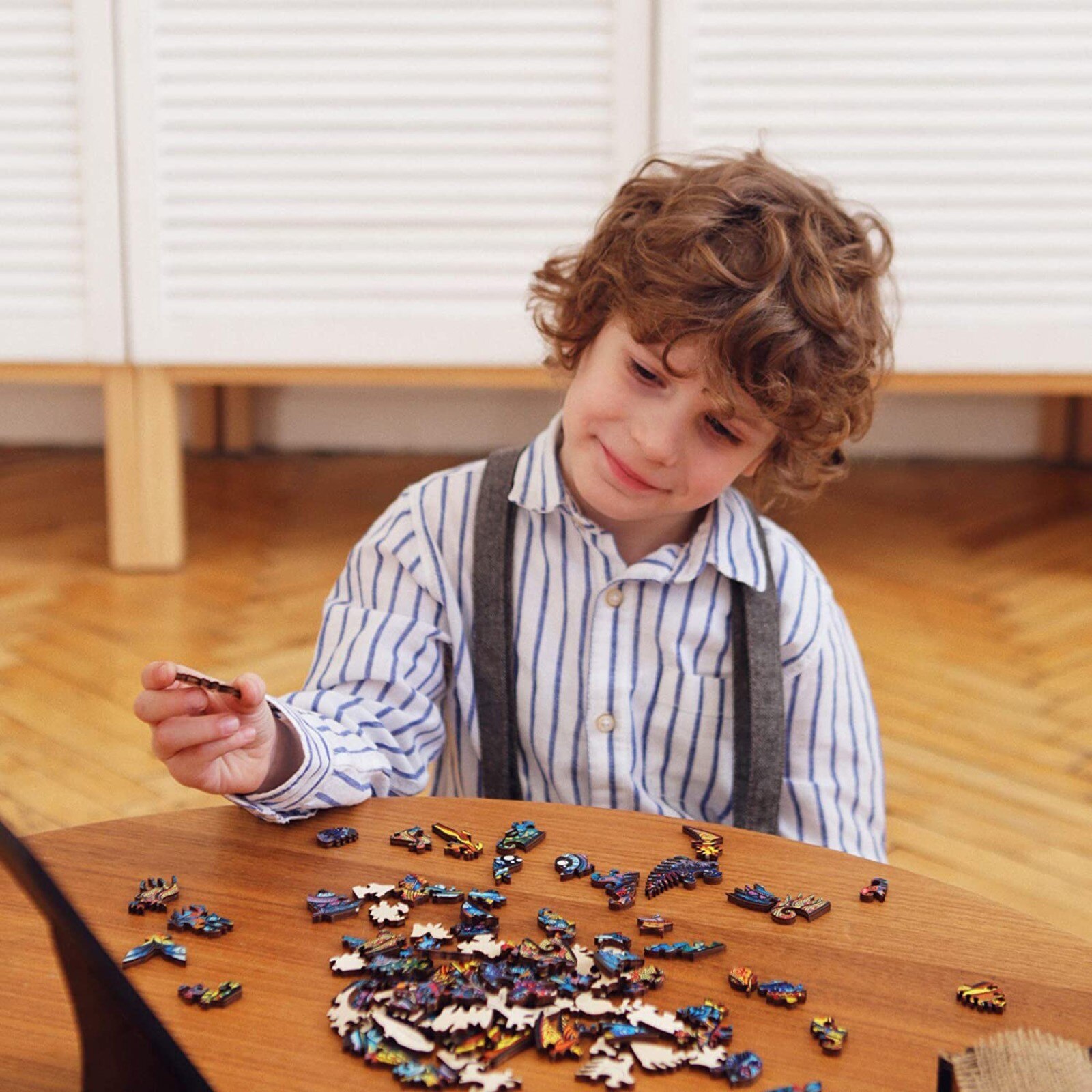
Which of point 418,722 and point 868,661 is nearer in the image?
point 418,722

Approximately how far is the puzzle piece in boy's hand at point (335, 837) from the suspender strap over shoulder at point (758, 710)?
13.4 inches

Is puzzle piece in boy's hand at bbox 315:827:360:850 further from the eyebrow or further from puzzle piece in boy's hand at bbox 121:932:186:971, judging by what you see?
the eyebrow

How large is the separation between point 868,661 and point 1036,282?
2.16 feet

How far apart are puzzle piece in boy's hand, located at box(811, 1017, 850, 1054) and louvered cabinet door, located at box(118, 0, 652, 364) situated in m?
1.62

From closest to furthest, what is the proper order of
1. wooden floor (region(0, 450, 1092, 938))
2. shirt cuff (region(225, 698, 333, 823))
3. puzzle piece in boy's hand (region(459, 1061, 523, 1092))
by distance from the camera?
puzzle piece in boy's hand (region(459, 1061, 523, 1092))
shirt cuff (region(225, 698, 333, 823))
wooden floor (region(0, 450, 1092, 938))

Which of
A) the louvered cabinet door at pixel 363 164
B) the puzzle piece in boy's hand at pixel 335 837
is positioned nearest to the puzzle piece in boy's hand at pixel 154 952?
the puzzle piece in boy's hand at pixel 335 837

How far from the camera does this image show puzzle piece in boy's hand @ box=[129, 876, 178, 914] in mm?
574

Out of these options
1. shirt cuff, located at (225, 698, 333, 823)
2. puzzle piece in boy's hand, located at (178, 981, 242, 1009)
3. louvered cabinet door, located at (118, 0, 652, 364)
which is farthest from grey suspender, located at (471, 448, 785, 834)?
louvered cabinet door, located at (118, 0, 652, 364)

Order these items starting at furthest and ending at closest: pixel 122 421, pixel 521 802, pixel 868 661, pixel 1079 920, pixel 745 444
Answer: pixel 122 421 → pixel 868 661 → pixel 1079 920 → pixel 745 444 → pixel 521 802

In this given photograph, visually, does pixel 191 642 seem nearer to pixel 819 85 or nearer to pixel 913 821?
pixel 913 821

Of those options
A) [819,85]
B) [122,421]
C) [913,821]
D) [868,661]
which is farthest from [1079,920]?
[122,421]

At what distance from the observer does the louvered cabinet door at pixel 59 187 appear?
1991 mm

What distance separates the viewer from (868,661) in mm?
1846

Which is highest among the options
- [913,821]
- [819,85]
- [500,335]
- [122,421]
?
[819,85]
